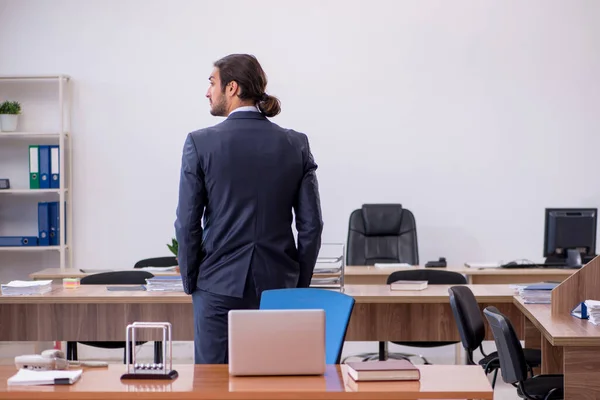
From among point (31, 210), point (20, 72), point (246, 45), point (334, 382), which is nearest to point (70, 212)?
point (31, 210)

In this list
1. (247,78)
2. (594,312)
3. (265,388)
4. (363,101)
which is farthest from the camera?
(363,101)

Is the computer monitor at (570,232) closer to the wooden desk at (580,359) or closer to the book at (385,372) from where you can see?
the wooden desk at (580,359)

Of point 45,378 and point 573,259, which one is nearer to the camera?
point 45,378

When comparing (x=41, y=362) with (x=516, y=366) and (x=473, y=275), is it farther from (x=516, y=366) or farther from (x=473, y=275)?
(x=473, y=275)

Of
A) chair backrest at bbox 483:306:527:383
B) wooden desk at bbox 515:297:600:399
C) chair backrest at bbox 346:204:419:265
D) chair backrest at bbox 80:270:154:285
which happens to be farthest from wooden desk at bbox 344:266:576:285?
wooden desk at bbox 515:297:600:399

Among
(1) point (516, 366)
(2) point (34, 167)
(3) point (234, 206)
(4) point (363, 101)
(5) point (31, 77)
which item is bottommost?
(1) point (516, 366)

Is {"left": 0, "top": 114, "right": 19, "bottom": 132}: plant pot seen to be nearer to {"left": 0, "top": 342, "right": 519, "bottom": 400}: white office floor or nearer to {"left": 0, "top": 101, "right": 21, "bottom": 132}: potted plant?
{"left": 0, "top": 101, "right": 21, "bottom": 132}: potted plant

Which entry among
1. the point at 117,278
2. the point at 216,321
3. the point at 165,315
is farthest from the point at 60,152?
the point at 216,321

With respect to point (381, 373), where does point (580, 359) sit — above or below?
below

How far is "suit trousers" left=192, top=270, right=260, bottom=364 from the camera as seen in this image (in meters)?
2.96

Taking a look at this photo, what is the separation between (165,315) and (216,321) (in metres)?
1.59

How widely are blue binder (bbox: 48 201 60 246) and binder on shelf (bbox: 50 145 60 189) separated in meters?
0.16

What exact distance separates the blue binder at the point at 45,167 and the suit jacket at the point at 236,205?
430 centimetres

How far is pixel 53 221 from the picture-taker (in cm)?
701
